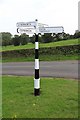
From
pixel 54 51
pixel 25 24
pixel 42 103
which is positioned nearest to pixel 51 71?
pixel 25 24

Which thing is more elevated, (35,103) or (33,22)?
(33,22)

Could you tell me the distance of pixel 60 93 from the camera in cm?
902

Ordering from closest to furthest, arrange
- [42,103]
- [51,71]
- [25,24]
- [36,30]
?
[42,103] → [36,30] → [25,24] → [51,71]

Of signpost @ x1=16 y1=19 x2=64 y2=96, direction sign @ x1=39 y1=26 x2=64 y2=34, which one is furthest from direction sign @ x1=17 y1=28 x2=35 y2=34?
direction sign @ x1=39 y1=26 x2=64 y2=34

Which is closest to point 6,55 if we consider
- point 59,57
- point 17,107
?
point 59,57

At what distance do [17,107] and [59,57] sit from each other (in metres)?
23.8

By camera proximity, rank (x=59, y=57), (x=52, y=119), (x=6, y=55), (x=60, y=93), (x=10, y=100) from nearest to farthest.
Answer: (x=52, y=119), (x=10, y=100), (x=60, y=93), (x=59, y=57), (x=6, y=55)

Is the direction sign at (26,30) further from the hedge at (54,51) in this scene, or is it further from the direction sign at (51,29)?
the hedge at (54,51)

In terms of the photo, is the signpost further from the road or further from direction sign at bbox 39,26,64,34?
the road

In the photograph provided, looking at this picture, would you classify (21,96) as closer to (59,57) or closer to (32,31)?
(32,31)

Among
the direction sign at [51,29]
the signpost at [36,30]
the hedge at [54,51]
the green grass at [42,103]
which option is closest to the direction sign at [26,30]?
the signpost at [36,30]

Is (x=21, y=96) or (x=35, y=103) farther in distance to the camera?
(x=21, y=96)

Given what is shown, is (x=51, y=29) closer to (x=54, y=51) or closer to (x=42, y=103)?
(x=42, y=103)

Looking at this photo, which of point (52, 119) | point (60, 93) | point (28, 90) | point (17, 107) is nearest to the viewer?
point (52, 119)
